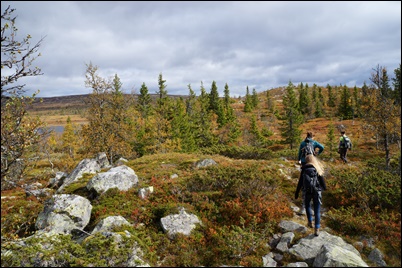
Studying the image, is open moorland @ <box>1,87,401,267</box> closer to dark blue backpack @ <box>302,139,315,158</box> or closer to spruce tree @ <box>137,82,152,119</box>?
dark blue backpack @ <box>302,139,315,158</box>

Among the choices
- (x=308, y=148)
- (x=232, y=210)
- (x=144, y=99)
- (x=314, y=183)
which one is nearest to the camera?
(x=314, y=183)

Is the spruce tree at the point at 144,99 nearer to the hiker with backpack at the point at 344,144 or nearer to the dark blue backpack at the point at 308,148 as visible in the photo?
the hiker with backpack at the point at 344,144

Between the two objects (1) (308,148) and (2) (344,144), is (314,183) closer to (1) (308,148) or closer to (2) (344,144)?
(1) (308,148)

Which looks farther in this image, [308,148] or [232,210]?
[232,210]

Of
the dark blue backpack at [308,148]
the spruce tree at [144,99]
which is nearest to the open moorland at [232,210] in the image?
the dark blue backpack at [308,148]

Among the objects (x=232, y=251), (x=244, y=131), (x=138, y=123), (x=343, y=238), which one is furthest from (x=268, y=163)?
(x=244, y=131)

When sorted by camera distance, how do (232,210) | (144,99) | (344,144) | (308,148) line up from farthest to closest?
(144,99)
(344,144)
(232,210)
(308,148)

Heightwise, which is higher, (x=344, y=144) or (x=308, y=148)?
(x=308, y=148)

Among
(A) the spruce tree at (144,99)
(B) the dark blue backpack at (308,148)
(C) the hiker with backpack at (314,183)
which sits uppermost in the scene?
(A) the spruce tree at (144,99)

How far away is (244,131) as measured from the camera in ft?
192

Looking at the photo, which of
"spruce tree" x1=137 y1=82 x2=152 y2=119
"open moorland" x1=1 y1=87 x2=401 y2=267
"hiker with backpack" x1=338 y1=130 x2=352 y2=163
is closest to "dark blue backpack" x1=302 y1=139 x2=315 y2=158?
"open moorland" x1=1 y1=87 x2=401 y2=267

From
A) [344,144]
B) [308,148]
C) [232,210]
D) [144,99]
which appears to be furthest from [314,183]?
[144,99]

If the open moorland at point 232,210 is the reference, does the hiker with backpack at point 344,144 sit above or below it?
above

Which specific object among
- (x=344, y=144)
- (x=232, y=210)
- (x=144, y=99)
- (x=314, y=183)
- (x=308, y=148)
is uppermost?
(x=144, y=99)
